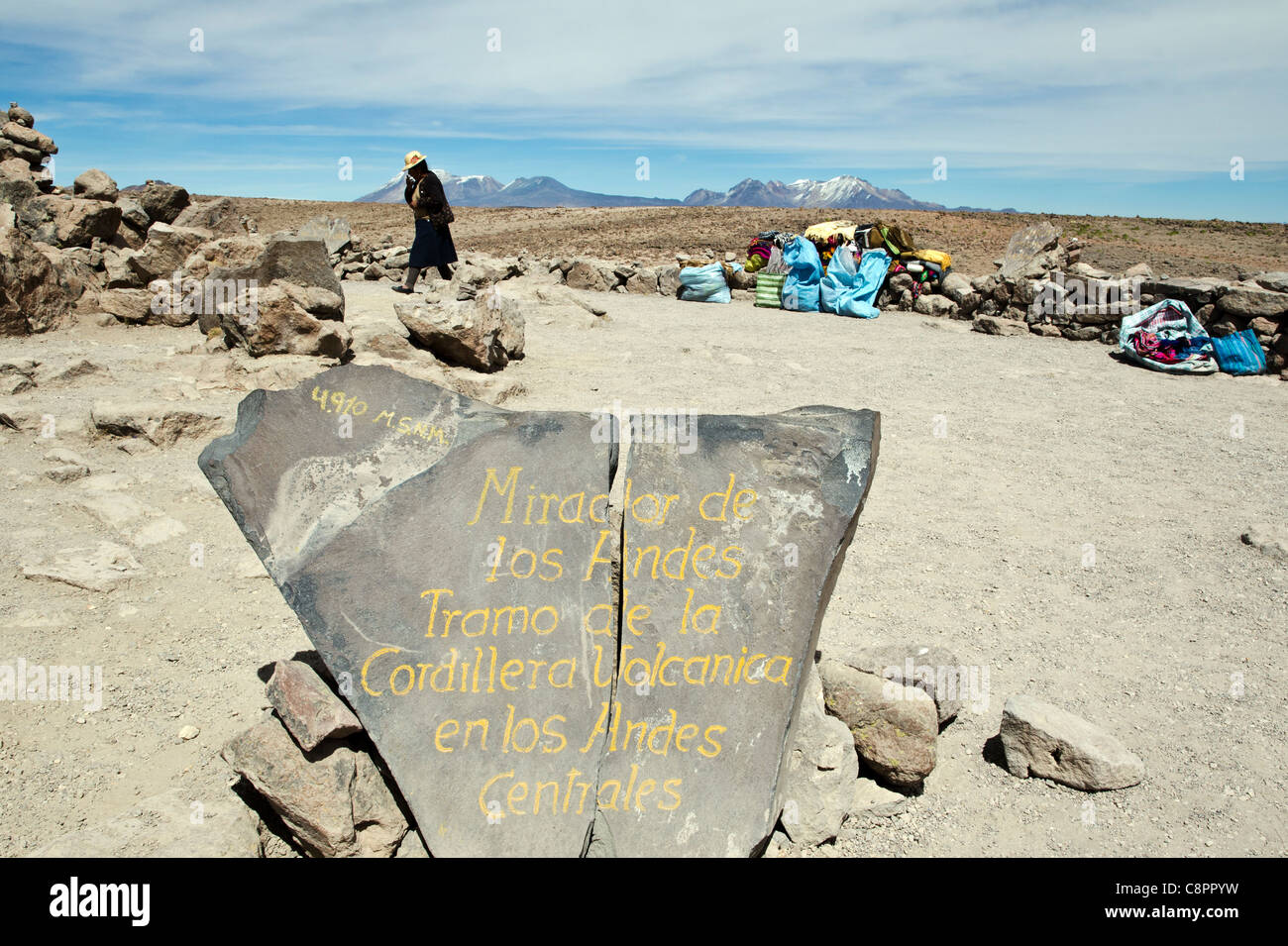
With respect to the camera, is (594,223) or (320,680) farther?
(594,223)

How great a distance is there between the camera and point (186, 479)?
5.00 m

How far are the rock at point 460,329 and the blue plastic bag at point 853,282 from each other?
623cm

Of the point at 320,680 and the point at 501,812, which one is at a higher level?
the point at 320,680

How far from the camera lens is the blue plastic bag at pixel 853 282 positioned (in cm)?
1197

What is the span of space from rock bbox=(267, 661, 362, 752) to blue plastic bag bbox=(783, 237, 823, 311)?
1089cm

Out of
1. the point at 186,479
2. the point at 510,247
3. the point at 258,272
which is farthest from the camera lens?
the point at 510,247

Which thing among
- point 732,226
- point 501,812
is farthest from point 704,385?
point 732,226

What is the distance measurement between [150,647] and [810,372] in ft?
21.7

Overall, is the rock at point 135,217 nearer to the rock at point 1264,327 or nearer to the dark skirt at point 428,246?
the dark skirt at point 428,246

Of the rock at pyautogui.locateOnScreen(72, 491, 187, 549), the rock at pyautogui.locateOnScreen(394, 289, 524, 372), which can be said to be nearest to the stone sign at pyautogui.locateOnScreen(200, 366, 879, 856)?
the rock at pyautogui.locateOnScreen(72, 491, 187, 549)

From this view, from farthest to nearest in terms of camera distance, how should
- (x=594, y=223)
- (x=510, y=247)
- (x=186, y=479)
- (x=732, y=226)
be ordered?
1. (x=594, y=223)
2. (x=732, y=226)
3. (x=510, y=247)
4. (x=186, y=479)

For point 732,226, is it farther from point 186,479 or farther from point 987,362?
point 186,479

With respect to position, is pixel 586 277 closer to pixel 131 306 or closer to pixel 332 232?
pixel 332 232
